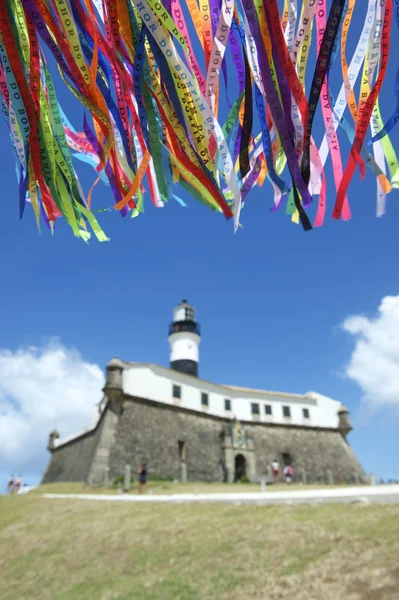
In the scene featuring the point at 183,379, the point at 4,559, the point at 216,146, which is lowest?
the point at 4,559

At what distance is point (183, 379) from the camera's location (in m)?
31.1

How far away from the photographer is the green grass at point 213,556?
5590 millimetres

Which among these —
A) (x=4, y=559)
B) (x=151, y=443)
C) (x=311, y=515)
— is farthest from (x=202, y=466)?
(x=311, y=515)

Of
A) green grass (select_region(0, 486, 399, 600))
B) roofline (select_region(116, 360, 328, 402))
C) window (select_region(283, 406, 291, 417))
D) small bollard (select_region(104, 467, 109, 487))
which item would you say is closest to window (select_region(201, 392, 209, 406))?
roofline (select_region(116, 360, 328, 402))

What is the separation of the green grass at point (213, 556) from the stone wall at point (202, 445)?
13929mm

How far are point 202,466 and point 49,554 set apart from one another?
65.6 ft

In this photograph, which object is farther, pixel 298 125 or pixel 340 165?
pixel 340 165

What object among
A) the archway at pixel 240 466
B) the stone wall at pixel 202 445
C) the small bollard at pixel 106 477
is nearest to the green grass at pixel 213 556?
the small bollard at pixel 106 477

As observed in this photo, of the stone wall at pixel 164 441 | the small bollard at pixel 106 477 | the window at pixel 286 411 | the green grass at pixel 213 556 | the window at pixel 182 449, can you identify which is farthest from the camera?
the window at pixel 286 411

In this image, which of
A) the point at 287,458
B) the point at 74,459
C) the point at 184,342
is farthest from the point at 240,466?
the point at 74,459

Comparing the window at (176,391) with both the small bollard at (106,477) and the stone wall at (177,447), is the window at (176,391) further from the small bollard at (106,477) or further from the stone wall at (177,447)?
the small bollard at (106,477)

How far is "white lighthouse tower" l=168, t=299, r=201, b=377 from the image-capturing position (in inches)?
1454

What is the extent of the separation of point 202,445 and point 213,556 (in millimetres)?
23230

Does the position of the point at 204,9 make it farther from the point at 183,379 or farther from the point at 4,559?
the point at 183,379
